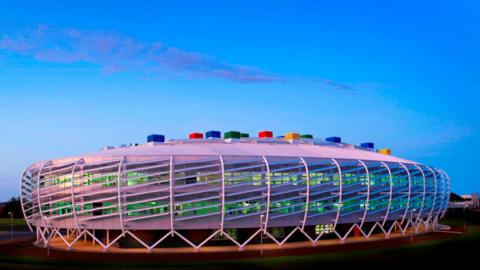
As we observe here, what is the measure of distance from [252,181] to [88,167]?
2131 cm

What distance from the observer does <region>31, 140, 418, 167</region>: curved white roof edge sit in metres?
63.9

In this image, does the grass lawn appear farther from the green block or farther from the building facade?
the green block

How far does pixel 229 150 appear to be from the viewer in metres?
67.4

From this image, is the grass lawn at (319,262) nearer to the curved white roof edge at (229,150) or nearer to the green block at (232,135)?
the curved white roof edge at (229,150)

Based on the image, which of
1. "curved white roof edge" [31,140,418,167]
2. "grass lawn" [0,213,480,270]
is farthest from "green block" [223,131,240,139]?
"grass lawn" [0,213,480,270]

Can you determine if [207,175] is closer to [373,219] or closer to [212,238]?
[212,238]

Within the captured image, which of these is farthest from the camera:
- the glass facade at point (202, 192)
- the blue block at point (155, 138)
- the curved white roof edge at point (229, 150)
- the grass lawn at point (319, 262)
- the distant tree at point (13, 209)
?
the distant tree at point (13, 209)

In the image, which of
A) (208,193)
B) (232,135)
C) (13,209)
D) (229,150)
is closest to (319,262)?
(208,193)

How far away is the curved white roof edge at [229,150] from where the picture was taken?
Answer: 2517 inches

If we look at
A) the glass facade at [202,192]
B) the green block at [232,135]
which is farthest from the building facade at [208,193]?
the green block at [232,135]

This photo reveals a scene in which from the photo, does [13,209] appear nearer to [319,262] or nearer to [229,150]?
[229,150]

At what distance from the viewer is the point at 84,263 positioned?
52062 millimetres

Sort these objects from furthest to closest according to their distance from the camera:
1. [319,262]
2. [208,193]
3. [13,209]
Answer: [13,209] → [208,193] → [319,262]

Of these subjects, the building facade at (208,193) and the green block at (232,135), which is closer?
the building facade at (208,193)
